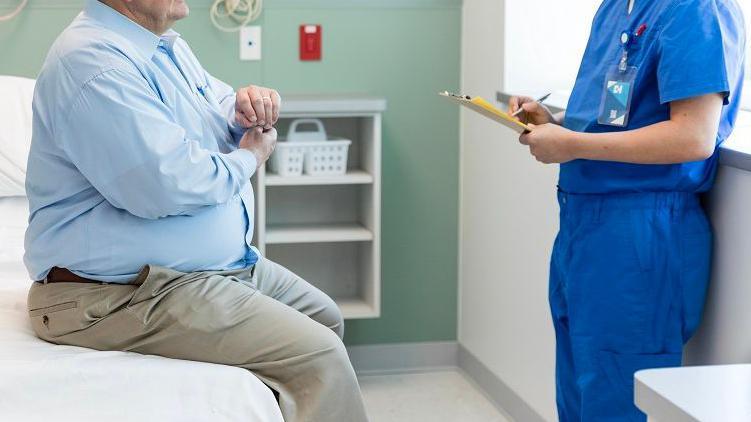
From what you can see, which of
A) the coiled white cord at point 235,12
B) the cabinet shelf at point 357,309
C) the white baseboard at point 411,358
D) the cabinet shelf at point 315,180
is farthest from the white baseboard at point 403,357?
the coiled white cord at point 235,12

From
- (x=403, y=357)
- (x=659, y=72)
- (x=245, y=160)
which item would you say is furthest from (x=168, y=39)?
(x=403, y=357)

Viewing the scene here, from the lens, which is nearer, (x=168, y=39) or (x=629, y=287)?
(x=629, y=287)

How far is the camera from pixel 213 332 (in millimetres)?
1771

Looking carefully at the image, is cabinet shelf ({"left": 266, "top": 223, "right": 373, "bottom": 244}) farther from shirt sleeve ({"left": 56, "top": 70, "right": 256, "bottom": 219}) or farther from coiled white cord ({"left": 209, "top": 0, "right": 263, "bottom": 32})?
shirt sleeve ({"left": 56, "top": 70, "right": 256, "bottom": 219})

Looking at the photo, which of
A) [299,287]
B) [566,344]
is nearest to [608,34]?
[566,344]

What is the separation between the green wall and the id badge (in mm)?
1535

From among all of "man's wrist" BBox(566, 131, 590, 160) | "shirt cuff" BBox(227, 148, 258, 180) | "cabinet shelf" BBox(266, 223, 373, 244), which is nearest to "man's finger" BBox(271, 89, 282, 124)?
"shirt cuff" BBox(227, 148, 258, 180)

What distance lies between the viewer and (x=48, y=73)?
5.81 ft

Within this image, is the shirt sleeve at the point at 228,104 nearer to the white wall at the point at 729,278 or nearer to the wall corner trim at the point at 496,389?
the white wall at the point at 729,278

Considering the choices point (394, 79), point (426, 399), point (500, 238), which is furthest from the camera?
point (394, 79)

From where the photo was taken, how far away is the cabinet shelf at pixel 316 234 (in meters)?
3.15

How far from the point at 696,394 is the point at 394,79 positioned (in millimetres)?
2328

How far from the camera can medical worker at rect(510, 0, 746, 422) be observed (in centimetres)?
174

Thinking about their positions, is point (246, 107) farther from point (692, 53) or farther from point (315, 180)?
point (315, 180)
